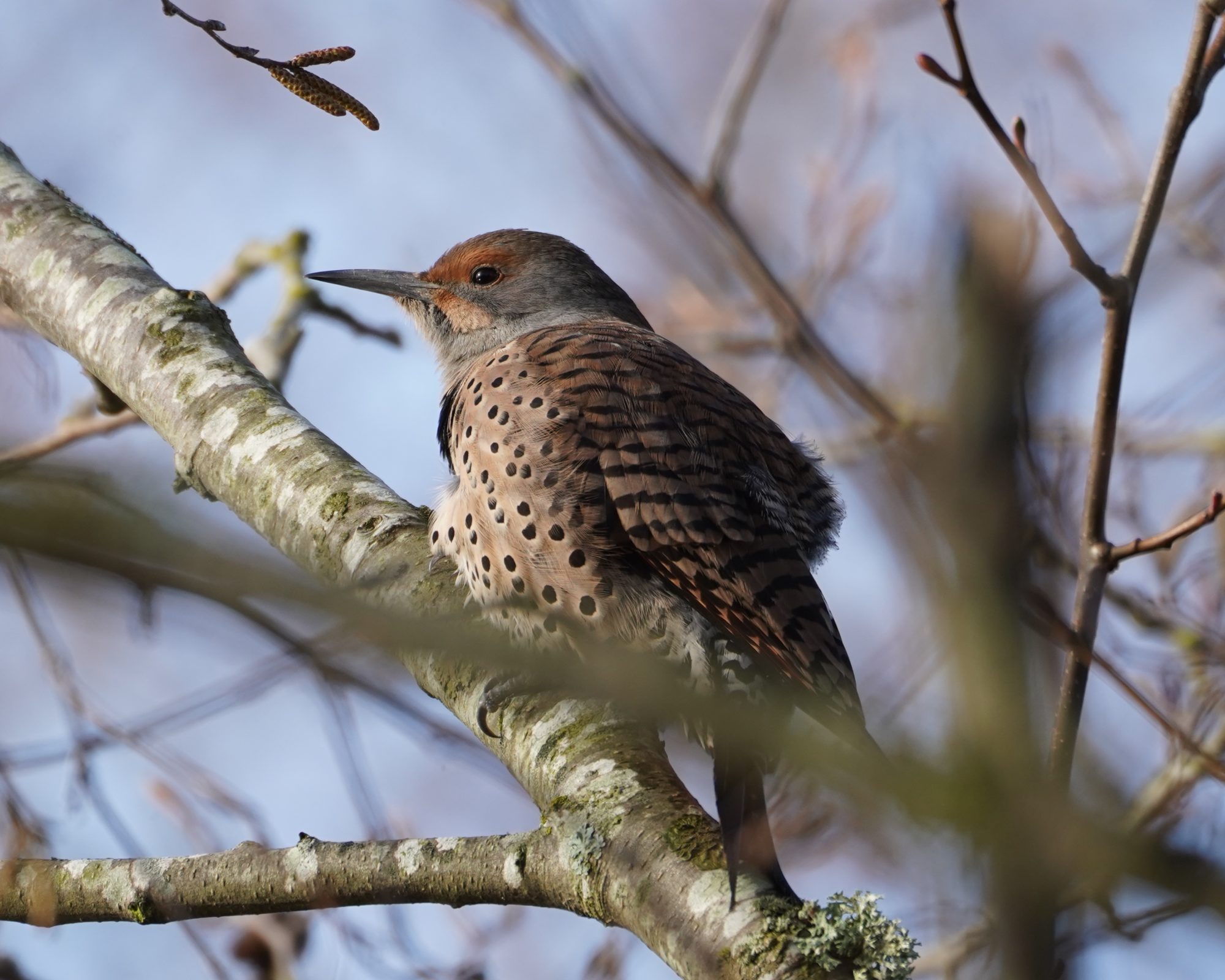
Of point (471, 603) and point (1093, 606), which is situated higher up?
point (471, 603)

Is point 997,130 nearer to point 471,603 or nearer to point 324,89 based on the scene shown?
point 324,89

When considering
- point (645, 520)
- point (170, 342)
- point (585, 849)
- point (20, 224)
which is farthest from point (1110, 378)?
point (20, 224)

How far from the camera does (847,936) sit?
2.39m

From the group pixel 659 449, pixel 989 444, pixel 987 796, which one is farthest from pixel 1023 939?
pixel 659 449

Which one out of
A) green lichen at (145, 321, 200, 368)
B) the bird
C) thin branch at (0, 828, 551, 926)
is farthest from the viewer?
green lichen at (145, 321, 200, 368)

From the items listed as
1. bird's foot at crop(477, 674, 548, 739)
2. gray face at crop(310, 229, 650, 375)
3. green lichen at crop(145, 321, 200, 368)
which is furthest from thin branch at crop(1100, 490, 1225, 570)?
gray face at crop(310, 229, 650, 375)

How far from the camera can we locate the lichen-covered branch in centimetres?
244

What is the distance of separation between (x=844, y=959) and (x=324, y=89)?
207 cm

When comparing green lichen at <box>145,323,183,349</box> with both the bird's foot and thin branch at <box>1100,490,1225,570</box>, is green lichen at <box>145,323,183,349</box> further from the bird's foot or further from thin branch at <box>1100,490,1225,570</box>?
thin branch at <box>1100,490,1225,570</box>

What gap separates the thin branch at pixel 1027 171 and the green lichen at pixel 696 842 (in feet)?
4.25

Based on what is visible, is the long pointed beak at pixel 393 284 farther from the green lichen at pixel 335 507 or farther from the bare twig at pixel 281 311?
the green lichen at pixel 335 507

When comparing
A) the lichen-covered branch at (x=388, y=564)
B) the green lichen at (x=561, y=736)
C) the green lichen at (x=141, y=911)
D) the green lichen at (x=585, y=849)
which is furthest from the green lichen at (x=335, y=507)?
the green lichen at (x=585, y=849)

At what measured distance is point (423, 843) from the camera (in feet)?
9.34

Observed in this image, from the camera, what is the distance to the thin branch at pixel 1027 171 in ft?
7.47
